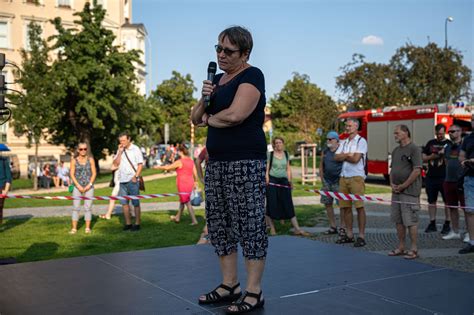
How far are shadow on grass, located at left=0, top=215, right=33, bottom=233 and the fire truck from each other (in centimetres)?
1481

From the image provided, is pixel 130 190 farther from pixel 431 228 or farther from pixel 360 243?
pixel 431 228

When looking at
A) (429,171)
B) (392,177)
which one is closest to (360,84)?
(429,171)

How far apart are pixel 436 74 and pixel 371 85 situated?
3.72 m

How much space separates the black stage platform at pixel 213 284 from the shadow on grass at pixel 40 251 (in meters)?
2.20

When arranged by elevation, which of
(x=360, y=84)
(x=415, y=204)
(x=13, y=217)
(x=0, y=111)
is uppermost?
(x=360, y=84)

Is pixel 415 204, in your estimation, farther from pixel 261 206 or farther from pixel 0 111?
pixel 0 111

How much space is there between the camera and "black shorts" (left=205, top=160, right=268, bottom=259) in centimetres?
387

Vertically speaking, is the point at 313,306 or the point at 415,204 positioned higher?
the point at 415,204

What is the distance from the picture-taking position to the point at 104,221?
1184cm

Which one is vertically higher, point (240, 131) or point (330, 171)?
point (240, 131)

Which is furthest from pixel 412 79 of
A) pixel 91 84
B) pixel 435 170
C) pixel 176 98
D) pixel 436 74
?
pixel 176 98

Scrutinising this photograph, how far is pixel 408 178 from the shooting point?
7.07 meters

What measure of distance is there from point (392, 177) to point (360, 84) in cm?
2687

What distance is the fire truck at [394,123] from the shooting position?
20.6 m
